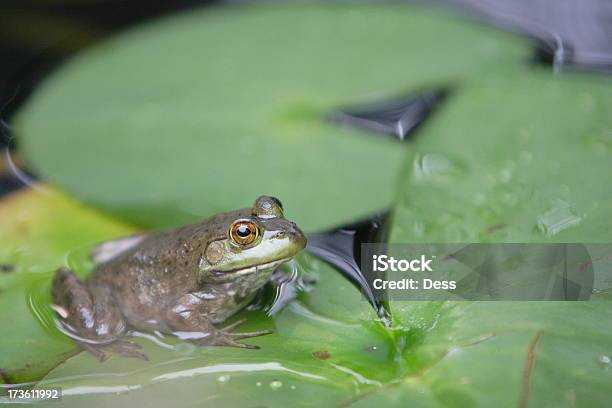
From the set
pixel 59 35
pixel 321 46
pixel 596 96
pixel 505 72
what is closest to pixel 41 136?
pixel 59 35

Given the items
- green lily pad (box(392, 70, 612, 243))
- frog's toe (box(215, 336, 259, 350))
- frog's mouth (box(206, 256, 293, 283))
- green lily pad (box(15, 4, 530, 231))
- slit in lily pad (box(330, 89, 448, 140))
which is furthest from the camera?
slit in lily pad (box(330, 89, 448, 140))

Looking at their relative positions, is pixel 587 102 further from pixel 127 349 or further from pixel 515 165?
pixel 127 349

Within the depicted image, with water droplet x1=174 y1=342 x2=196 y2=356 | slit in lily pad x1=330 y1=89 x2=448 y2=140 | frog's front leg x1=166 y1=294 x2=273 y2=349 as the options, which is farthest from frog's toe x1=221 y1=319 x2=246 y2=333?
slit in lily pad x1=330 y1=89 x2=448 y2=140

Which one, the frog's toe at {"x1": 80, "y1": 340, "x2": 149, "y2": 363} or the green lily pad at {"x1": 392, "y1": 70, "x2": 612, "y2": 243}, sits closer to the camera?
the frog's toe at {"x1": 80, "y1": 340, "x2": 149, "y2": 363}

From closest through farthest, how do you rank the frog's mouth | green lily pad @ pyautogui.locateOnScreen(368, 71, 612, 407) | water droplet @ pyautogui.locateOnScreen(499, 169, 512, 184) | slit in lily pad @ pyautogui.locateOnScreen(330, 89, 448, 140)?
green lily pad @ pyautogui.locateOnScreen(368, 71, 612, 407) < the frog's mouth < water droplet @ pyautogui.locateOnScreen(499, 169, 512, 184) < slit in lily pad @ pyautogui.locateOnScreen(330, 89, 448, 140)

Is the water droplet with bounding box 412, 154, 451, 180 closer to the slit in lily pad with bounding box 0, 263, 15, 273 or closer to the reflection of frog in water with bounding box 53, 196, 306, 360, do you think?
the reflection of frog in water with bounding box 53, 196, 306, 360

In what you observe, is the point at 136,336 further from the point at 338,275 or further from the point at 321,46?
the point at 321,46

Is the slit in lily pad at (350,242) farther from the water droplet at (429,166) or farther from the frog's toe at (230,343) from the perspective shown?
the frog's toe at (230,343)
